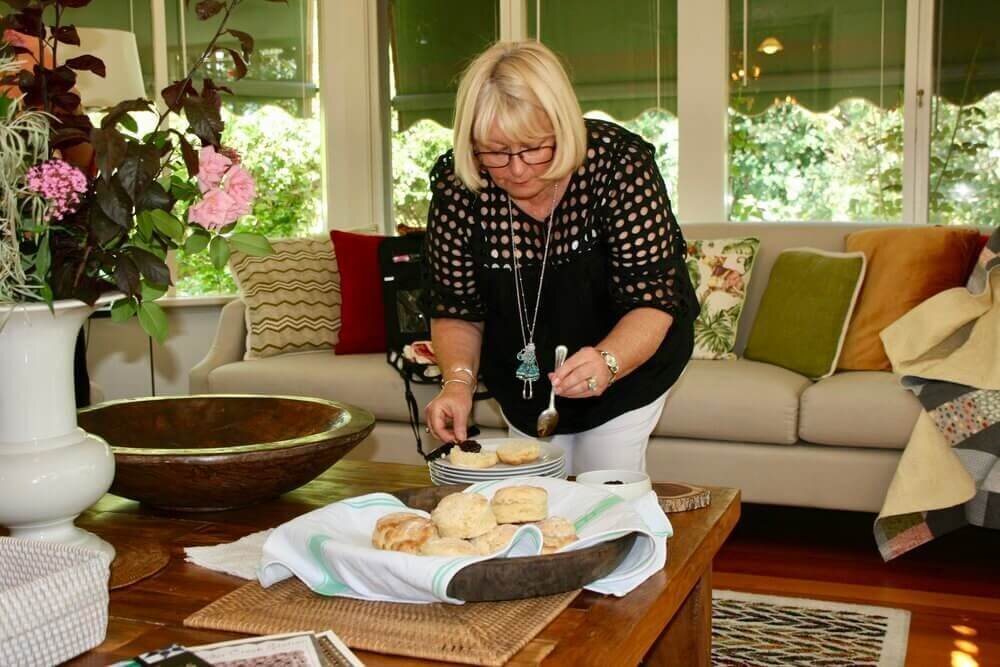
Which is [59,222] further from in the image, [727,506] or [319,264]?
[319,264]

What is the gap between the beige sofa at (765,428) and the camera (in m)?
2.82

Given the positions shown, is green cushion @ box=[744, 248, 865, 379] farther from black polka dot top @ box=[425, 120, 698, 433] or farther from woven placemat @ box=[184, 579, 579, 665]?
woven placemat @ box=[184, 579, 579, 665]

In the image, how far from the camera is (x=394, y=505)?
1.37 meters

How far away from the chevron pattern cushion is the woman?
1.68 meters

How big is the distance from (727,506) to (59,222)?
3.08ft

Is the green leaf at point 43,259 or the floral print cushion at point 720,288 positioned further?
the floral print cushion at point 720,288

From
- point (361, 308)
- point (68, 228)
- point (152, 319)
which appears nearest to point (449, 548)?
point (152, 319)

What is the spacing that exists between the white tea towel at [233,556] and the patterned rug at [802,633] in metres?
1.19

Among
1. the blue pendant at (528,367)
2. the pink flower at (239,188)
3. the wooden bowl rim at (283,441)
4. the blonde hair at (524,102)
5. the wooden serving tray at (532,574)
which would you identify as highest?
the blonde hair at (524,102)

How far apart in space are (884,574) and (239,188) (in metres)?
2.14

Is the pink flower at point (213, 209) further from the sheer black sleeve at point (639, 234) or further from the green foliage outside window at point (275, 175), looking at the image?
the green foliage outside window at point (275, 175)

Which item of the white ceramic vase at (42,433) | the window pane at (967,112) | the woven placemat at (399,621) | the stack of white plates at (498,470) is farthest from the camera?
the window pane at (967,112)

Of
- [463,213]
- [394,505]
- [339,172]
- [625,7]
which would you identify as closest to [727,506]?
[394,505]

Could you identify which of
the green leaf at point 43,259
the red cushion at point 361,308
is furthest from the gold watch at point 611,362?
the red cushion at point 361,308
